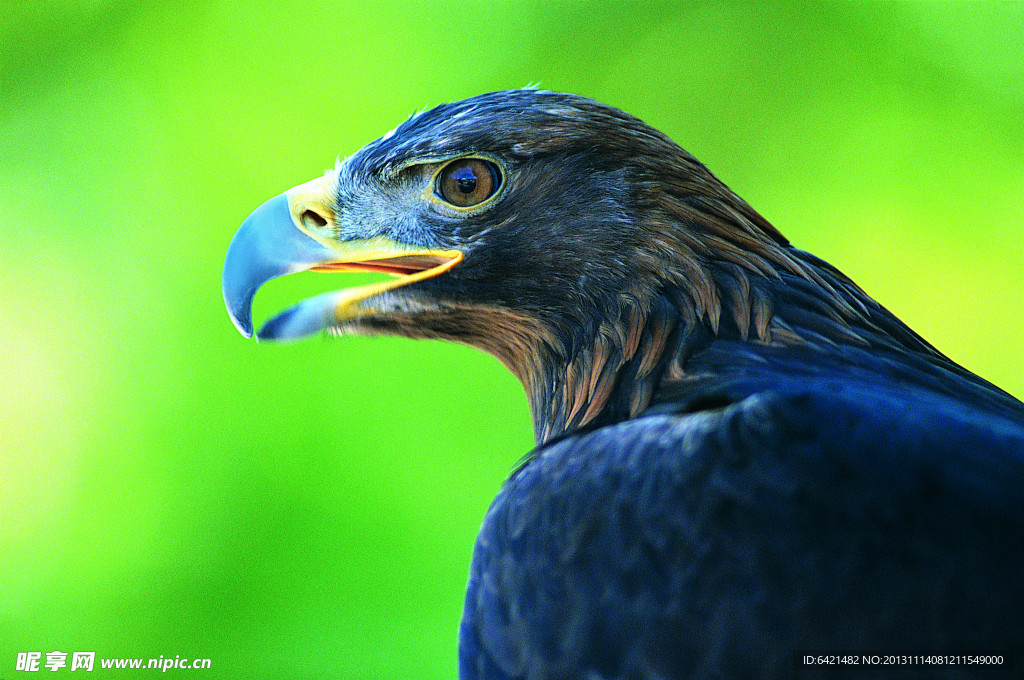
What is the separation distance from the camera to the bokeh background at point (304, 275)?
3861mm

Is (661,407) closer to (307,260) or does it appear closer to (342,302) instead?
(342,302)

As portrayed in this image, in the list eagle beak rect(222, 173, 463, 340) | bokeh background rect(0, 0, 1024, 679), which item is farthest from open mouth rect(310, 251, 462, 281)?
bokeh background rect(0, 0, 1024, 679)

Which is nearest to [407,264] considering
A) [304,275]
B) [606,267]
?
[606,267]

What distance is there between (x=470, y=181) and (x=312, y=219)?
1.05 feet

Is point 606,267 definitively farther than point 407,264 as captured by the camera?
No

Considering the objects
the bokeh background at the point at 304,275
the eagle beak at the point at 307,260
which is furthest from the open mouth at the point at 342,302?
the bokeh background at the point at 304,275

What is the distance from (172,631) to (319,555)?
628 mm

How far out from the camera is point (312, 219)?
6.02 ft

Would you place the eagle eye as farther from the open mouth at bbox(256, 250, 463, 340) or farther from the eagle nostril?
the eagle nostril

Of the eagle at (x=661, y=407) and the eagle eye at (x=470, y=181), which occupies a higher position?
the eagle eye at (x=470, y=181)

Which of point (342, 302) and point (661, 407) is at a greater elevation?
point (342, 302)

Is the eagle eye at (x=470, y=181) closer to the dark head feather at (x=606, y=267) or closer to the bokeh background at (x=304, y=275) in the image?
the dark head feather at (x=606, y=267)

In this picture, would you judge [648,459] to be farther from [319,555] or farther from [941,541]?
[319,555]

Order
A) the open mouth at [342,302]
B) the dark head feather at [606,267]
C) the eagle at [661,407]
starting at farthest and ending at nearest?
the open mouth at [342,302] < the dark head feather at [606,267] < the eagle at [661,407]
